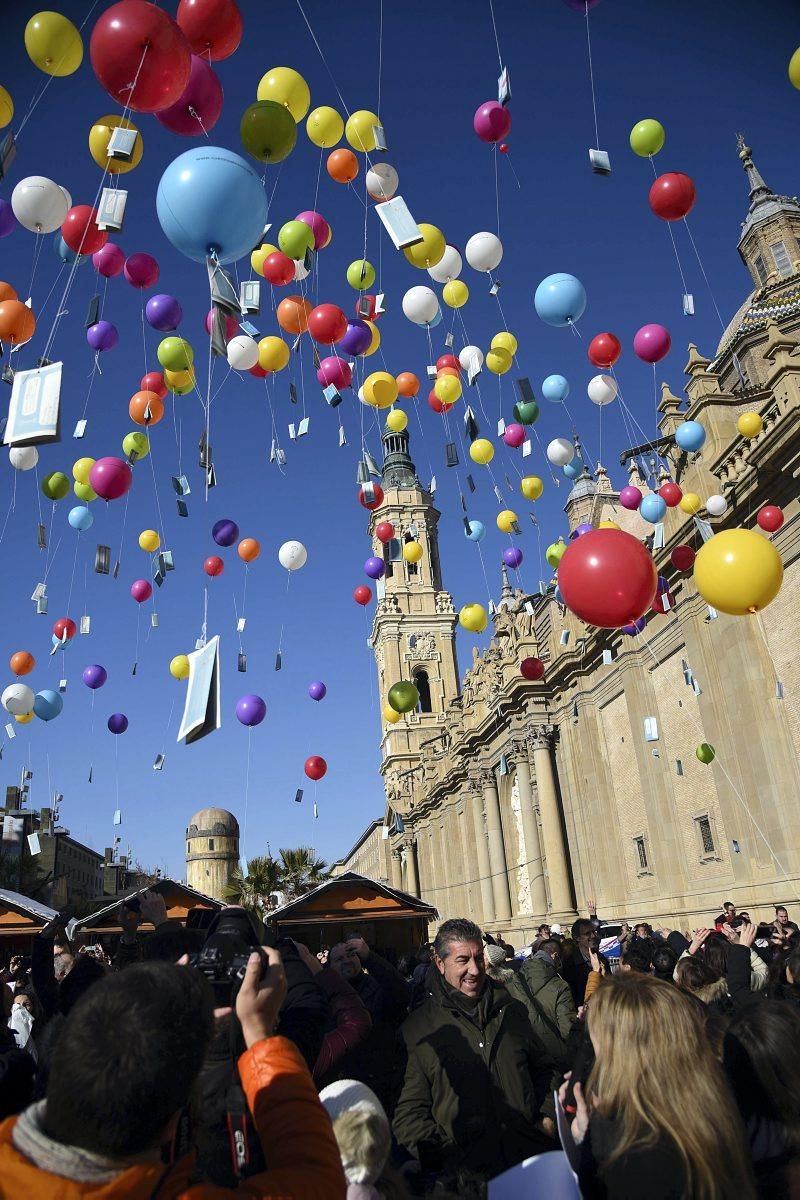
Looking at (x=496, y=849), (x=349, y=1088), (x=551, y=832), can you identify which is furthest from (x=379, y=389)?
(x=496, y=849)

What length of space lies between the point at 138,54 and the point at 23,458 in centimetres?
595

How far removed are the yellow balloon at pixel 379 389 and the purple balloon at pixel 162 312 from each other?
3.04m

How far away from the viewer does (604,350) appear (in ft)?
41.4

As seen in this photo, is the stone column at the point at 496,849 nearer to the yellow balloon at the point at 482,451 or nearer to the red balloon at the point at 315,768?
the red balloon at the point at 315,768

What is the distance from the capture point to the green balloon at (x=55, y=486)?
484 inches

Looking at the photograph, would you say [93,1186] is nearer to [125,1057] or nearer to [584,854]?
[125,1057]

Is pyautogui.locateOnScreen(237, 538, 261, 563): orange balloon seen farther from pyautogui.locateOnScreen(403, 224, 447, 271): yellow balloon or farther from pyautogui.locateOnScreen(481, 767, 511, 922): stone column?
pyautogui.locateOnScreen(481, 767, 511, 922): stone column

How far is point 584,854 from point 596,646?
6869 millimetres

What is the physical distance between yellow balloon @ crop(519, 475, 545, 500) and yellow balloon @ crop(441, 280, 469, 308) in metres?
3.76

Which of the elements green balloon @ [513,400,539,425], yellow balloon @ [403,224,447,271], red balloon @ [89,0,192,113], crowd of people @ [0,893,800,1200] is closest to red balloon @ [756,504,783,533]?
green balloon @ [513,400,539,425]

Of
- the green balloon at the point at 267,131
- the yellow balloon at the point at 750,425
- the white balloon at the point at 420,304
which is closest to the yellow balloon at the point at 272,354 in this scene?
the white balloon at the point at 420,304

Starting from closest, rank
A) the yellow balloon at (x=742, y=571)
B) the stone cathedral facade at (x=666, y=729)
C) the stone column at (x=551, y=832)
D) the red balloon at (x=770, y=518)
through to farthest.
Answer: the yellow balloon at (x=742, y=571) → the red balloon at (x=770, y=518) → the stone cathedral facade at (x=666, y=729) → the stone column at (x=551, y=832)

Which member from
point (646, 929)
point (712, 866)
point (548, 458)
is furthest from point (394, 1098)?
point (712, 866)

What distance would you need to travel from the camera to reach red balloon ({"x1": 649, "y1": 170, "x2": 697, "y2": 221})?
10281 mm
